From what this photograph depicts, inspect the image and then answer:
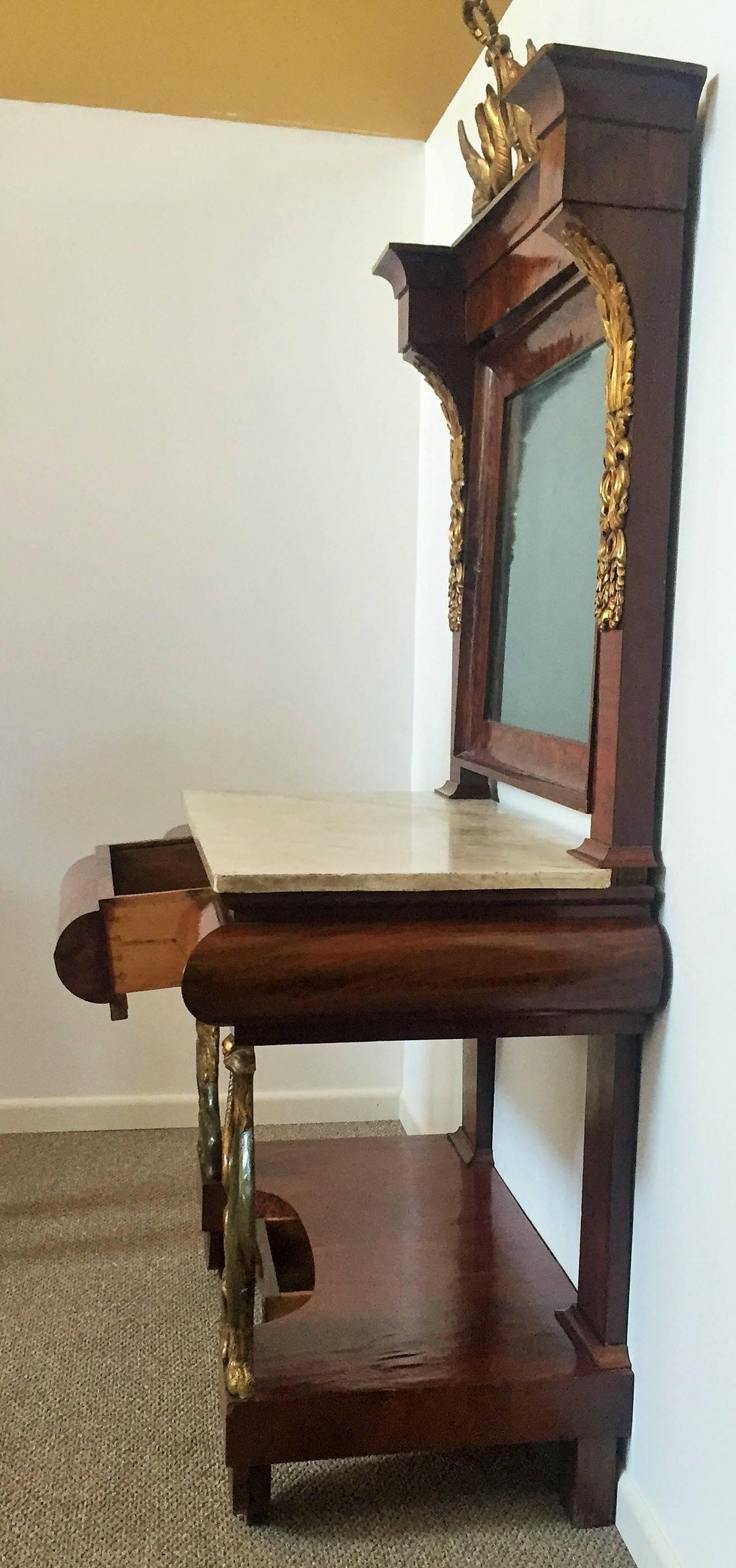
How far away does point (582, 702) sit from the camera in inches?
61.4

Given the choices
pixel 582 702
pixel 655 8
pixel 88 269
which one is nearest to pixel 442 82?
pixel 88 269

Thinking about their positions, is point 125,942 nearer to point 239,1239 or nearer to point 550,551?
point 239,1239

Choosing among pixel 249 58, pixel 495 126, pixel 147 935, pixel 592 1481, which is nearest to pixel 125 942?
pixel 147 935

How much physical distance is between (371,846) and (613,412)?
59 centimetres

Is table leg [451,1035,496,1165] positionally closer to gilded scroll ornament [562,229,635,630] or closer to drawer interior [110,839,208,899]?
drawer interior [110,839,208,899]

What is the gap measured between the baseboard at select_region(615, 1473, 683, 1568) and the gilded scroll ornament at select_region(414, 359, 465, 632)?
51.1 inches

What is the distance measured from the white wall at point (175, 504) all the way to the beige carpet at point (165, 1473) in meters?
0.71

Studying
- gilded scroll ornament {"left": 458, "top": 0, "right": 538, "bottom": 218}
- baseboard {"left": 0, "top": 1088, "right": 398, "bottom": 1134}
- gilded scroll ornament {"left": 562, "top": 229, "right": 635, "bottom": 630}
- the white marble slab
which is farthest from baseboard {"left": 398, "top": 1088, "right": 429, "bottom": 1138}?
gilded scroll ornament {"left": 458, "top": 0, "right": 538, "bottom": 218}

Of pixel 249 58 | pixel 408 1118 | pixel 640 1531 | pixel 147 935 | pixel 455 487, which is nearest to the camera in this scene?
pixel 640 1531

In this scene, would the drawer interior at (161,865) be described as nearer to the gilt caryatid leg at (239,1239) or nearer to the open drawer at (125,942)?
the open drawer at (125,942)

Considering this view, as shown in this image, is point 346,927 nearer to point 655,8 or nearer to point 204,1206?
point 204,1206

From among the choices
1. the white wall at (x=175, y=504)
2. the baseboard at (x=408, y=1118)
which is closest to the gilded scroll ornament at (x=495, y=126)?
the white wall at (x=175, y=504)

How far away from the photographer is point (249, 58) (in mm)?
2273

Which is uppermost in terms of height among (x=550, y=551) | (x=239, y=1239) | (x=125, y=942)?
(x=550, y=551)
